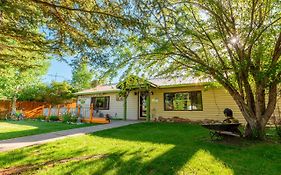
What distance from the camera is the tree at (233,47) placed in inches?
296

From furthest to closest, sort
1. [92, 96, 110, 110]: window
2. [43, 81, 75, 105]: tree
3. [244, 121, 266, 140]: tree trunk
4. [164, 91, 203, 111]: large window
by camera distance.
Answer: [43, 81, 75, 105]: tree
[92, 96, 110, 110]: window
[164, 91, 203, 111]: large window
[244, 121, 266, 140]: tree trunk

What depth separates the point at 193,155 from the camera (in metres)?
6.19

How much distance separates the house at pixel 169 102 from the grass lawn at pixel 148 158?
17.9ft

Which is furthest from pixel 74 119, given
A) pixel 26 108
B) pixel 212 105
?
pixel 26 108

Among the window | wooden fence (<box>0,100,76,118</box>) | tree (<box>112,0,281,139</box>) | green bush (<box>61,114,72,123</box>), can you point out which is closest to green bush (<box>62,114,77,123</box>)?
green bush (<box>61,114,72,123</box>)

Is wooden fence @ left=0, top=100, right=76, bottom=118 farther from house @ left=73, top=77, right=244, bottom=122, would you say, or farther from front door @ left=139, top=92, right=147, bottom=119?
front door @ left=139, top=92, right=147, bottom=119

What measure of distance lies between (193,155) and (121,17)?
4153 mm

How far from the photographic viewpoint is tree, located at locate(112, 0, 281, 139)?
296 inches

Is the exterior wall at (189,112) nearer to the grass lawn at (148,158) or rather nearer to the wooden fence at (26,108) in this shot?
the grass lawn at (148,158)

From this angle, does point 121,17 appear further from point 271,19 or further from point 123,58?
point 271,19

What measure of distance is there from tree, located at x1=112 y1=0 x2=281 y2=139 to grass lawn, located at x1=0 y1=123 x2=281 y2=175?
195 centimetres

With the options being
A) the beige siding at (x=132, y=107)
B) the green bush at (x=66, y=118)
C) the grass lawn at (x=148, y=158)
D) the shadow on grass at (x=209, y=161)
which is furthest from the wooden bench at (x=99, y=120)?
the shadow on grass at (x=209, y=161)

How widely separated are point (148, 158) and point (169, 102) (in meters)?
11.0

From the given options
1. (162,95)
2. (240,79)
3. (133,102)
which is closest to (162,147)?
(240,79)
